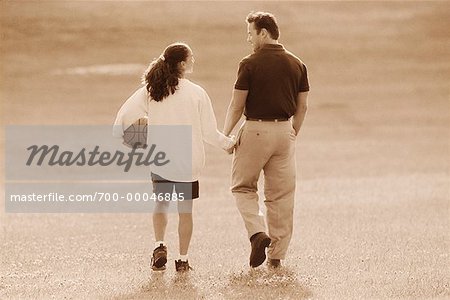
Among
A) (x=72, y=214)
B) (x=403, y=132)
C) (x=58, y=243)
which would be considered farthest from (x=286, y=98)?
(x=403, y=132)

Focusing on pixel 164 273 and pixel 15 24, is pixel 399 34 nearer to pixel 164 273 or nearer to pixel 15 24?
pixel 15 24

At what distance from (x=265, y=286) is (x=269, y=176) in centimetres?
135

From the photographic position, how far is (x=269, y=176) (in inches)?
386

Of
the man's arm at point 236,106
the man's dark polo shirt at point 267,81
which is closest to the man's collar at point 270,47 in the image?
the man's dark polo shirt at point 267,81

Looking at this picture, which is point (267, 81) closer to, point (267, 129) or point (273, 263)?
point (267, 129)

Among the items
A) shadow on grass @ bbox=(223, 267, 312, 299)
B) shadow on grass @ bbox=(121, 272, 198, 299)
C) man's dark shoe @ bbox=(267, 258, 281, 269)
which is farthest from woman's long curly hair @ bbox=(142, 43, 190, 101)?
man's dark shoe @ bbox=(267, 258, 281, 269)

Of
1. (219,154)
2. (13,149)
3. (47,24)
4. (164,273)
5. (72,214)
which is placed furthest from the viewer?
(47,24)

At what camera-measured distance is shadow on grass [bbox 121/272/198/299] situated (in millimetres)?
8453

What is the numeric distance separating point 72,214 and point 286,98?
7592 mm

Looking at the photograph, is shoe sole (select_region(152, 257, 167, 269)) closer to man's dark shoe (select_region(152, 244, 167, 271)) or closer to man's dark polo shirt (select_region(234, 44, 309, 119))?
man's dark shoe (select_region(152, 244, 167, 271))

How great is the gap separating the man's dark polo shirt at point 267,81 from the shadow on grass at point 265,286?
137 cm

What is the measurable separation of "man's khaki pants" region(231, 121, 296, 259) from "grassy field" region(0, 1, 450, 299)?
0.39m

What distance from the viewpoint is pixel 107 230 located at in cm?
1418

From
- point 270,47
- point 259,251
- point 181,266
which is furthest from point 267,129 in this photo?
point 181,266
